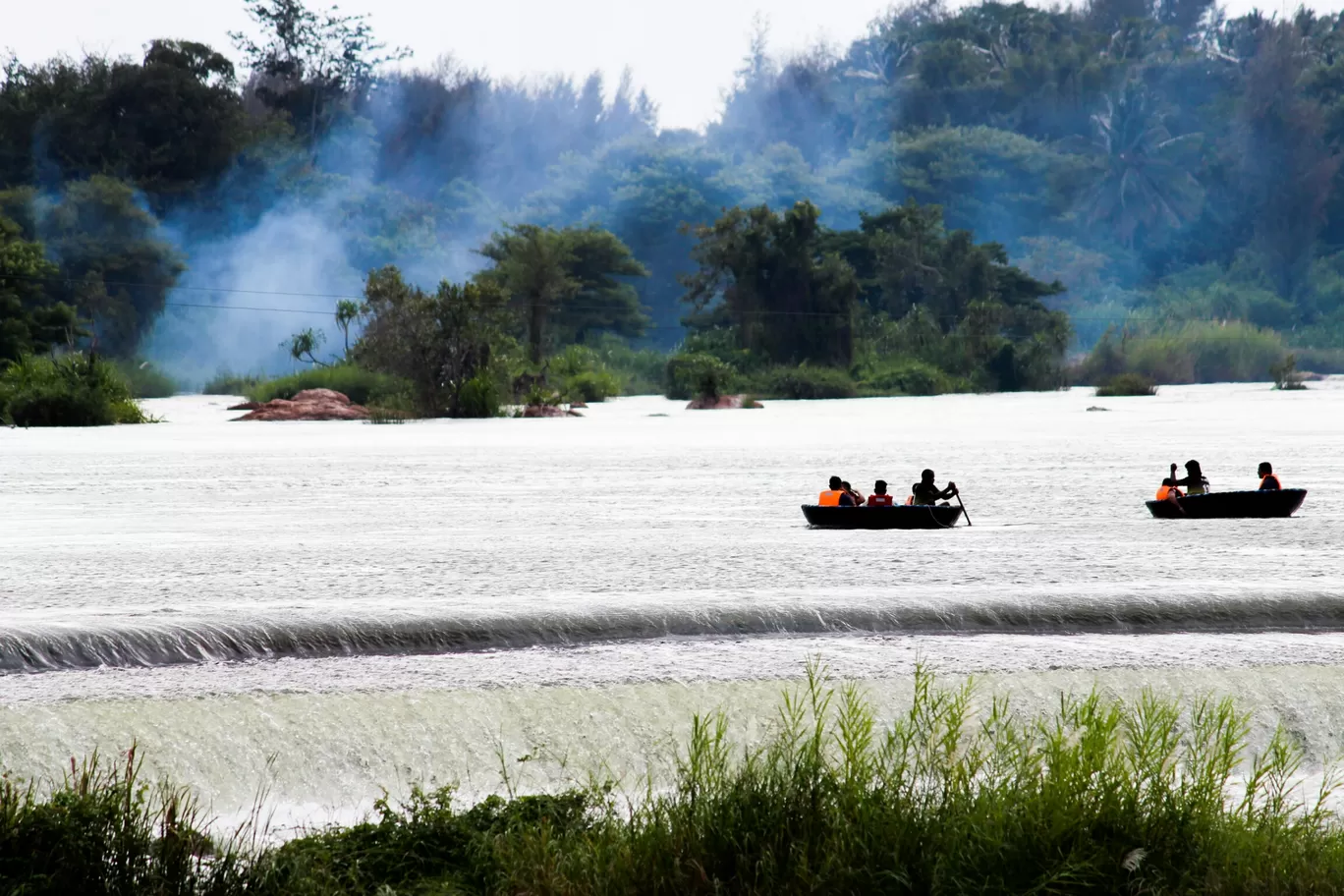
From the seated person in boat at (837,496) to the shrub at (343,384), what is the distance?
25578 mm

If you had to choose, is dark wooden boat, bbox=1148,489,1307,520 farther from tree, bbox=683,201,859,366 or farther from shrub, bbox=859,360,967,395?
tree, bbox=683,201,859,366

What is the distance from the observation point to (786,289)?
185 ft

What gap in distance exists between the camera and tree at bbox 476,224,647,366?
55938 millimetres

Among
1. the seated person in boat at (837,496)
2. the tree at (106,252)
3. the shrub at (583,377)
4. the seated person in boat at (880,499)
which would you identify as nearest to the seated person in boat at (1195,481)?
the seated person in boat at (880,499)

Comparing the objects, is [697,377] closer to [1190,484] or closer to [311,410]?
[311,410]

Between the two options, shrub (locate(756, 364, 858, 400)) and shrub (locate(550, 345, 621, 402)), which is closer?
shrub (locate(550, 345, 621, 402))

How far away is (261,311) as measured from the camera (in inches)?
2601

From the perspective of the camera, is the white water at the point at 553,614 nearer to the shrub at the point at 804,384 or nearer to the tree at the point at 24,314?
the tree at the point at 24,314

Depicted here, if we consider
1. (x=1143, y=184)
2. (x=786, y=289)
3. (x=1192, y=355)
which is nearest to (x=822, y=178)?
(x=1143, y=184)

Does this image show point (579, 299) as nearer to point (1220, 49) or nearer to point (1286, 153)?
point (1286, 153)

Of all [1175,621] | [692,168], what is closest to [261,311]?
[692,168]

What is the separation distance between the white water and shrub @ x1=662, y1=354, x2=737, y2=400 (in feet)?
86.2

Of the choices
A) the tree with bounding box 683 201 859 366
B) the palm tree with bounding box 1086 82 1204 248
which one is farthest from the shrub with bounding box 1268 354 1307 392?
the palm tree with bounding box 1086 82 1204 248

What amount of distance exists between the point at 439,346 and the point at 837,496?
76.1ft
